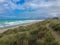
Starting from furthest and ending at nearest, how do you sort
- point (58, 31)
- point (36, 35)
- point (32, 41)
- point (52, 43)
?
point (58, 31)
point (36, 35)
point (32, 41)
point (52, 43)

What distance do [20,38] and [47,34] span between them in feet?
4.41

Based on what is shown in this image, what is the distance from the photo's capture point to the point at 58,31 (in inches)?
462

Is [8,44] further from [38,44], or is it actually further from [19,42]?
[38,44]

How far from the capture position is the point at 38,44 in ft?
28.8

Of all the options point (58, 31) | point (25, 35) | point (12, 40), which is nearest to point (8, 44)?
point (12, 40)

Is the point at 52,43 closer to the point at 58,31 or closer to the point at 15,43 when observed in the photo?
the point at 15,43

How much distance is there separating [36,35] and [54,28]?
2592 millimetres

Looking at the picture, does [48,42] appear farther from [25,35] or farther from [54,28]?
[54,28]

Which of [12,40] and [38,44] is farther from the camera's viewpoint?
[12,40]

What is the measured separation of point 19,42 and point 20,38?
49 centimetres

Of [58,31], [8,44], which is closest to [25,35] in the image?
[8,44]

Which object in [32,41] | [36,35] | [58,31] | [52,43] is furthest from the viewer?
[58,31]

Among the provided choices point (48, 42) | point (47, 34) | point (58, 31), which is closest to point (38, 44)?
point (48, 42)

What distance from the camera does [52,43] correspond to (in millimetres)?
8750
